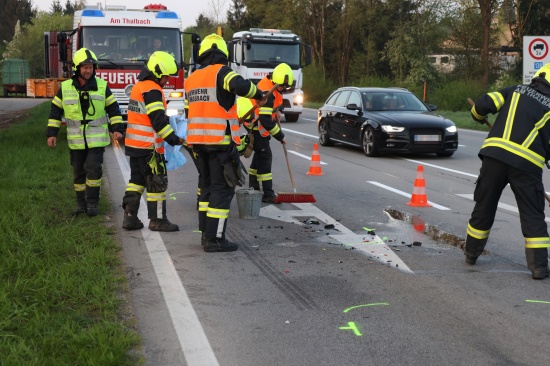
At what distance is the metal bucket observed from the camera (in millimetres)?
9234

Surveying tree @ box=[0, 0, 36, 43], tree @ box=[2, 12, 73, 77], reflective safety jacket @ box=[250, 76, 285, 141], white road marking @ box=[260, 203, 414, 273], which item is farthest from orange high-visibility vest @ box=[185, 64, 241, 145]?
tree @ box=[0, 0, 36, 43]

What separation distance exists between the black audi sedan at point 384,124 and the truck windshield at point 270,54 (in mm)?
8967

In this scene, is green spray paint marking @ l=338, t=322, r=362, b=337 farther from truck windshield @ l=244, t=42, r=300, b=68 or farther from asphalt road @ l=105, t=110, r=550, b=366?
truck windshield @ l=244, t=42, r=300, b=68

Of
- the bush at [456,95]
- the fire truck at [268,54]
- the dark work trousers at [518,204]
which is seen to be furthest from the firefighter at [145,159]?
the bush at [456,95]

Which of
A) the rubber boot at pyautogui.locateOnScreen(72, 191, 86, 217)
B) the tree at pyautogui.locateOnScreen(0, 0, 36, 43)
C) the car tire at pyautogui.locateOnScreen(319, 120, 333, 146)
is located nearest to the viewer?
the rubber boot at pyautogui.locateOnScreen(72, 191, 86, 217)

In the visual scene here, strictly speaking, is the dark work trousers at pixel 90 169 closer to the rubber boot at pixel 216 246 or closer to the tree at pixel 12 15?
the rubber boot at pixel 216 246

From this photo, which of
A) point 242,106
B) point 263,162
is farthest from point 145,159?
point 263,162

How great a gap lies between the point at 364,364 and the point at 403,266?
2.57 m

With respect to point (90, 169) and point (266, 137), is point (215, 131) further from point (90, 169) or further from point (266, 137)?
point (266, 137)

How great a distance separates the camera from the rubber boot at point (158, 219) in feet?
28.1

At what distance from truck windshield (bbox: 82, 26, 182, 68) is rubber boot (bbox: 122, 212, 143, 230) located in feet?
31.5

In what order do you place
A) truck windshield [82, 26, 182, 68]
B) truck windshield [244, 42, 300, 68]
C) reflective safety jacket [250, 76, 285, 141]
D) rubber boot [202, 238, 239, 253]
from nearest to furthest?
1. rubber boot [202, 238, 239, 253]
2. reflective safety jacket [250, 76, 285, 141]
3. truck windshield [82, 26, 182, 68]
4. truck windshield [244, 42, 300, 68]

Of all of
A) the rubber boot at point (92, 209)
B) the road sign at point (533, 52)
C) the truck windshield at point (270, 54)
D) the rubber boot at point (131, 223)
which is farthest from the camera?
the truck windshield at point (270, 54)

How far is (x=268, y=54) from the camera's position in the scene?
28656 millimetres
